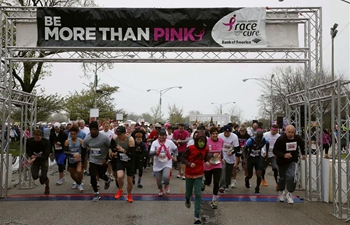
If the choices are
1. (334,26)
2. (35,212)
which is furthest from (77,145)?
(334,26)

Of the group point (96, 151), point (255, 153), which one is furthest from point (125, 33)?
point (255, 153)

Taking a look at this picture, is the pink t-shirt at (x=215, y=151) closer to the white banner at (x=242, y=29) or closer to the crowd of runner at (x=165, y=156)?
the crowd of runner at (x=165, y=156)

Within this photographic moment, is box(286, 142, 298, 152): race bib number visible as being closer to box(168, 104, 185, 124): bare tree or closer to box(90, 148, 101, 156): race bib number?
box(90, 148, 101, 156): race bib number

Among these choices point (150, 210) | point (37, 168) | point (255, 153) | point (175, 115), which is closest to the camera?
point (150, 210)

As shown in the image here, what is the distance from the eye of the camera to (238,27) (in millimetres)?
11117

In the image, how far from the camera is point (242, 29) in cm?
1112

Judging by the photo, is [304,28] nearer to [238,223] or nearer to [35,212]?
[238,223]

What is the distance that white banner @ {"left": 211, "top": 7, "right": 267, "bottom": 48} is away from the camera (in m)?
11.1

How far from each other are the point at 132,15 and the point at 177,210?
5.90 m

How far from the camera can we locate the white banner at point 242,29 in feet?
36.3

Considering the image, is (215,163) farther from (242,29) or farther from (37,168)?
(37,168)

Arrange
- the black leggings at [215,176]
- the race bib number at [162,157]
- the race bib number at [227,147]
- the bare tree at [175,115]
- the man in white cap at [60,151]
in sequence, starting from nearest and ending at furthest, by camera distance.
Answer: the black leggings at [215,176]
the race bib number at [162,157]
the race bib number at [227,147]
the man in white cap at [60,151]
the bare tree at [175,115]

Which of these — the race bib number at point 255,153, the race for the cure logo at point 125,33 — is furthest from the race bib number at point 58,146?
the race bib number at point 255,153

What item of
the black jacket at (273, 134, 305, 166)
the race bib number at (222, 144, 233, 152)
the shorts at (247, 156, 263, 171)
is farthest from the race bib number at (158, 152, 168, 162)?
the black jacket at (273, 134, 305, 166)
